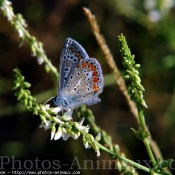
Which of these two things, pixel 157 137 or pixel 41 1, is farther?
pixel 41 1

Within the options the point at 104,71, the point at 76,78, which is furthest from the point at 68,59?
the point at 104,71

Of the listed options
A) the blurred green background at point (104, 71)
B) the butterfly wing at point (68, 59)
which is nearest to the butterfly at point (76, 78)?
the butterfly wing at point (68, 59)

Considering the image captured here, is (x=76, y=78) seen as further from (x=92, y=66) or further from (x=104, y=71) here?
(x=104, y=71)

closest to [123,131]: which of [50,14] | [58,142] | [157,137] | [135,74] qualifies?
[157,137]

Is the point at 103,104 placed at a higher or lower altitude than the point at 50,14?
lower

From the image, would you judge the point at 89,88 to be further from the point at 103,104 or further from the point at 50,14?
the point at 50,14

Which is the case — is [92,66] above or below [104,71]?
below
